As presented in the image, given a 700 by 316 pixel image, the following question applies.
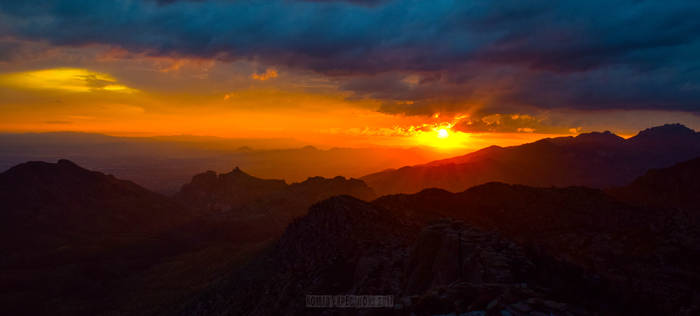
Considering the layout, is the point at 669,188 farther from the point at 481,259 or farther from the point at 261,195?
the point at 261,195

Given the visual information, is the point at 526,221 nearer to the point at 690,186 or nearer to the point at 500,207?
the point at 500,207

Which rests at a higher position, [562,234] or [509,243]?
[509,243]

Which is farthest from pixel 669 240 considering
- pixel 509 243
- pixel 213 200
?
pixel 213 200

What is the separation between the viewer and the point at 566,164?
169750mm

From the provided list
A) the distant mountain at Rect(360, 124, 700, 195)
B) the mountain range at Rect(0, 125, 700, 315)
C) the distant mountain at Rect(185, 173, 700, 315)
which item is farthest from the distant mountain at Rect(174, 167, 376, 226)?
the distant mountain at Rect(185, 173, 700, 315)

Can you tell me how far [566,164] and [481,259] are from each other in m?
178

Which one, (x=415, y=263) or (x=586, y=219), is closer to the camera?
(x=415, y=263)

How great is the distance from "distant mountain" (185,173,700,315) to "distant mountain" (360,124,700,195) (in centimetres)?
10227

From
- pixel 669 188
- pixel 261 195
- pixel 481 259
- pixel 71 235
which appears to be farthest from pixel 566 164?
pixel 71 235

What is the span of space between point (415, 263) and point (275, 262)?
65.5 ft

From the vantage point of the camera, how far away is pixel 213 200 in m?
164

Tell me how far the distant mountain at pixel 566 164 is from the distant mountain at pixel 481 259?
102273mm

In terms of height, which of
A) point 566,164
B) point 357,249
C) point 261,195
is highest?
point 566,164

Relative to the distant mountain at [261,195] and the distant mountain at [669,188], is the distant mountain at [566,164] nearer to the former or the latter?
the distant mountain at [261,195]
